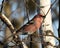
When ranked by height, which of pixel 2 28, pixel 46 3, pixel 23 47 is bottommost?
pixel 23 47

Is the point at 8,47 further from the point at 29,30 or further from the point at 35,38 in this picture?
the point at 29,30

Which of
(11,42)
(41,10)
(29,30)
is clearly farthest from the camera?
(29,30)

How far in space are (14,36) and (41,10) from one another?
24.9 inches

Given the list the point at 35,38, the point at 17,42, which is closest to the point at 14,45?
the point at 17,42

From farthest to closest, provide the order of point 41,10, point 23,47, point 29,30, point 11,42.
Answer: point 29,30, point 41,10, point 23,47, point 11,42

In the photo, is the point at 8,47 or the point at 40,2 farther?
the point at 40,2

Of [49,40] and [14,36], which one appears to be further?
[49,40]

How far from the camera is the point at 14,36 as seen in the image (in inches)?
131

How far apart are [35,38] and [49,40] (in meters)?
0.29

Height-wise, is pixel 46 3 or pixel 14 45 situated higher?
pixel 46 3

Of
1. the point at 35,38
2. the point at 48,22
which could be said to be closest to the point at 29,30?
the point at 48,22

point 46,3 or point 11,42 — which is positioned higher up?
point 46,3

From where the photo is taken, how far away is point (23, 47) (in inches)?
138

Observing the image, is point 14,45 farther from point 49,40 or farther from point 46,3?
point 46,3
